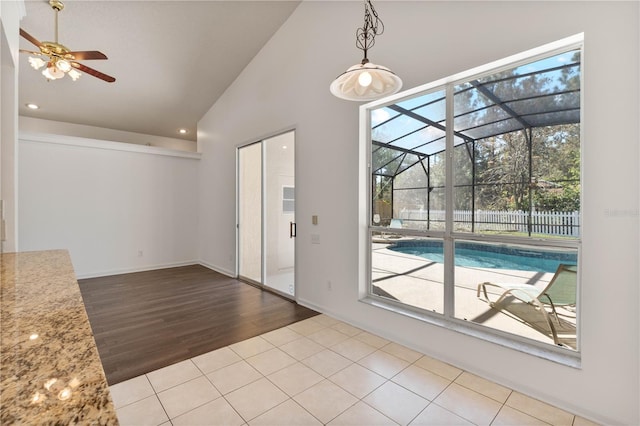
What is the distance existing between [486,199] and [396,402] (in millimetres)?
1758

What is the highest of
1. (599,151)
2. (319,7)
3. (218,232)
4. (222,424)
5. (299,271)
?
(319,7)

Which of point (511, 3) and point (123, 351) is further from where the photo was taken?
point (123, 351)

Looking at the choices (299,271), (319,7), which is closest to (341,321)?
(299,271)

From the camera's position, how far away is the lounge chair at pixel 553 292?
2.08 meters

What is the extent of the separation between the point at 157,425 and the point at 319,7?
4487mm

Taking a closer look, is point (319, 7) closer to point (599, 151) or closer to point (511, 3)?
point (511, 3)

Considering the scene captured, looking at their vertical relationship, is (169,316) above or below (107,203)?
below

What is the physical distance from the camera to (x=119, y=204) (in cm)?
576

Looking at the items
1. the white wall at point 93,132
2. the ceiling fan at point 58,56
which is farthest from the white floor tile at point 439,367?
the white wall at point 93,132

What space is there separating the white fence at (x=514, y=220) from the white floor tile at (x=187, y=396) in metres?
2.36

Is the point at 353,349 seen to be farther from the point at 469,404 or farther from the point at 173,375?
the point at 173,375

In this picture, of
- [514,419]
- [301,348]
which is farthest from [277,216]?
[514,419]

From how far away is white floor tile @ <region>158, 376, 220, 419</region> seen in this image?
6.45ft

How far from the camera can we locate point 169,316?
3.60 meters
